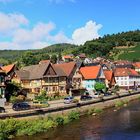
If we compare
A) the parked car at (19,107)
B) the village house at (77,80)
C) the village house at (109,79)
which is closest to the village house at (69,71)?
the village house at (77,80)

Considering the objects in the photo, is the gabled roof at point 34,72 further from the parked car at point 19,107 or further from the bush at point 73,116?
the parked car at point 19,107

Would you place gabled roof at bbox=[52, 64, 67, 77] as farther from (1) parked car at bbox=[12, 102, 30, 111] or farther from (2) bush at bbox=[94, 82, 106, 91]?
(1) parked car at bbox=[12, 102, 30, 111]

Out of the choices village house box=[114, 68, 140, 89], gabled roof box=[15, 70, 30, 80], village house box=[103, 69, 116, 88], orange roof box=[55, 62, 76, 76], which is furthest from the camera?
village house box=[114, 68, 140, 89]

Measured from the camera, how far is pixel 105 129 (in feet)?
209

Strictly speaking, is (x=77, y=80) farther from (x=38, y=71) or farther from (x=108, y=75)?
(x=108, y=75)

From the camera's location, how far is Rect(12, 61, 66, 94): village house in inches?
4080

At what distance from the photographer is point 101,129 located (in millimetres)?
63688

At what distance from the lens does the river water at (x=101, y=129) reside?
57.7 m

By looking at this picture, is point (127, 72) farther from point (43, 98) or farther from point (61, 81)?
point (43, 98)

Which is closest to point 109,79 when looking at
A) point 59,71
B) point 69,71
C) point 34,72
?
point 69,71

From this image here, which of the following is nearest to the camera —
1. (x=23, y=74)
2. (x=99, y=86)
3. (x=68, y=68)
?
(x=23, y=74)

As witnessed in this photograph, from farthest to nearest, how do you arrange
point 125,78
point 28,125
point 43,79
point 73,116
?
point 125,78 → point 43,79 → point 73,116 → point 28,125

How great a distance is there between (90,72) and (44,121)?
59.0 m

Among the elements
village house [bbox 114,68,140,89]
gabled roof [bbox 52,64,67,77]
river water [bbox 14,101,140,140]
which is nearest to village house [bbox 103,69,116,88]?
village house [bbox 114,68,140,89]
